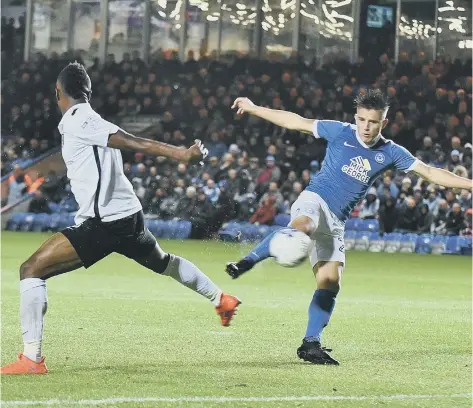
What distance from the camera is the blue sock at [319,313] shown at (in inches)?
350

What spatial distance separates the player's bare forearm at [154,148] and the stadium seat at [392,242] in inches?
738

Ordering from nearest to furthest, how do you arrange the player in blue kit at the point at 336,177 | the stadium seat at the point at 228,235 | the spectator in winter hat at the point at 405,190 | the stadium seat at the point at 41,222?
1. the player in blue kit at the point at 336,177
2. the spectator in winter hat at the point at 405,190
3. the stadium seat at the point at 228,235
4. the stadium seat at the point at 41,222

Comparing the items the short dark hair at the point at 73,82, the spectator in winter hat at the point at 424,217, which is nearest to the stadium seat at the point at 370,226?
the spectator in winter hat at the point at 424,217

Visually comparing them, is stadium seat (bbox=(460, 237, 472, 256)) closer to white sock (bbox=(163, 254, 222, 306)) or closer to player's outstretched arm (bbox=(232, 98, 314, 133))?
player's outstretched arm (bbox=(232, 98, 314, 133))

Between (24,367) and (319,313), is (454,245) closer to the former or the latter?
(319,313)

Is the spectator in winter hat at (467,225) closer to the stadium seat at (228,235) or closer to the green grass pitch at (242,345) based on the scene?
the stadium seat at (228,235)

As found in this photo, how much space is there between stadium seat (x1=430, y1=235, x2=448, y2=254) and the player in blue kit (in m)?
16.7

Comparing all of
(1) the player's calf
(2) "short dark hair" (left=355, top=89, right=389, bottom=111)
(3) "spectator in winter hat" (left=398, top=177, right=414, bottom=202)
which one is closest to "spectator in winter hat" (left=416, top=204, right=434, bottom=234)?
(3) "spectator in winter hat" (left=398, top=177, right=414, bottom=202)

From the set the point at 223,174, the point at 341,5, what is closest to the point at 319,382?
the point at 223,174

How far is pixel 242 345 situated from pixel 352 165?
1870 millimetres

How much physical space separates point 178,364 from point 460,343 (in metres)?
3.15

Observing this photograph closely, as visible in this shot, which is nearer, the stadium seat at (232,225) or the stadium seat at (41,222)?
the stadium seat at (232,225)

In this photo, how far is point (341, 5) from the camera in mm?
36594

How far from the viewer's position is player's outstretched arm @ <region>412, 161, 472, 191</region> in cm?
877
